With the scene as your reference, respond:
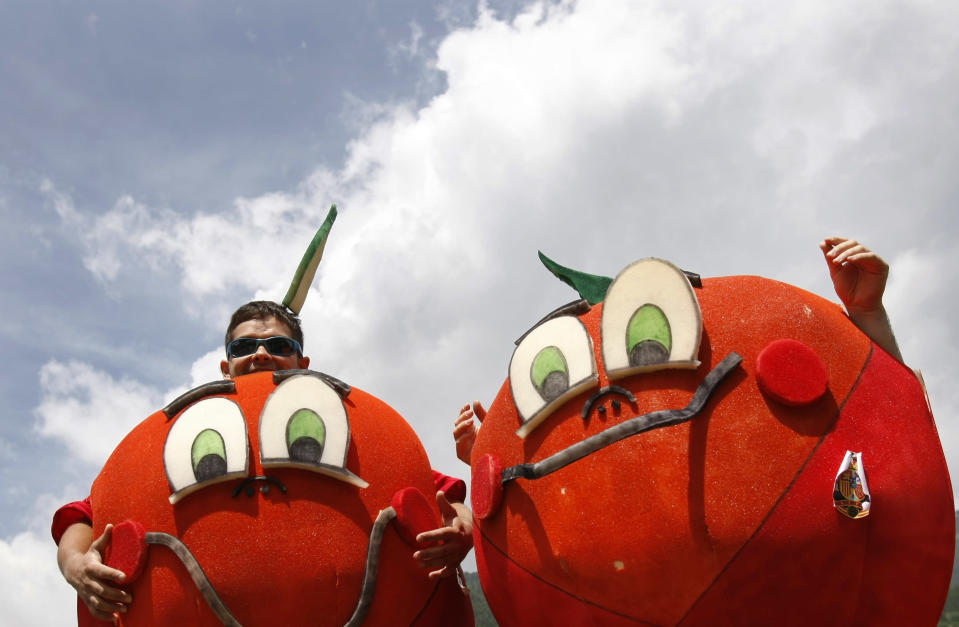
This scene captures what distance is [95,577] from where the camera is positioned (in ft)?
12.6

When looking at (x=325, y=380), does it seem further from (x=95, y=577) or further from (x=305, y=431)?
(x=95, y=577)

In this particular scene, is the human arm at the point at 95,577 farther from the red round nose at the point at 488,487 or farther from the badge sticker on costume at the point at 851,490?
the badge sticker on costume at the point at 851,490

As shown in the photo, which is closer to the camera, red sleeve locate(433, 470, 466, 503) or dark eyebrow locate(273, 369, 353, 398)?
dark eyebrow locate(273, 369, 353, 398)

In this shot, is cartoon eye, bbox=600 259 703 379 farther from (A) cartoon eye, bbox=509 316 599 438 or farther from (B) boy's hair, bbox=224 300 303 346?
Result: (B) boy's hair, bbox=224 300 303 346

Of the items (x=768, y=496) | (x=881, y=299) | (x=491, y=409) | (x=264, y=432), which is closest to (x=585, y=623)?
(x=768, y=496)

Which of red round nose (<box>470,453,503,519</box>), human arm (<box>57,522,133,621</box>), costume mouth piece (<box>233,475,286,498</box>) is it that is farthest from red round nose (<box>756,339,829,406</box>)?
human arm (<box>57,522,133,621</box>)

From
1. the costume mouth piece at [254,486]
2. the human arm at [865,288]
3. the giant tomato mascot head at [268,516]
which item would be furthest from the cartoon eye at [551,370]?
the human arm at [865,288]

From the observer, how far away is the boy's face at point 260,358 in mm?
5254

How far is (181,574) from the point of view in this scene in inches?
148

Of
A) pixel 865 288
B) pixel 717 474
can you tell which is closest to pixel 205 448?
pixel 717 474

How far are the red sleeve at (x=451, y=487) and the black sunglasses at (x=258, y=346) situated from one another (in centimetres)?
124

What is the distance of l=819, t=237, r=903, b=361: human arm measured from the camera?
3.86 metres

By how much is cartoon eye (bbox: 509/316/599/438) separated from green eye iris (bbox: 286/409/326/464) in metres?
0.94

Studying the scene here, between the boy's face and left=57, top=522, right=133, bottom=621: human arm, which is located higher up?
the boy's face
